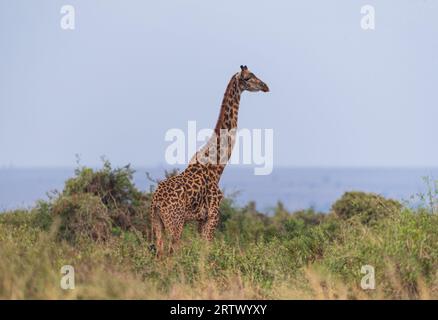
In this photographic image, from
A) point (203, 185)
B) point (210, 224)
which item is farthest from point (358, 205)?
point (203, 185)

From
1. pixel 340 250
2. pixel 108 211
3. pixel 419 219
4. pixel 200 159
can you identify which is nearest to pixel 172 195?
pixel 200 159

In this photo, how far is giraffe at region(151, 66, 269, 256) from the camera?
14.6 m

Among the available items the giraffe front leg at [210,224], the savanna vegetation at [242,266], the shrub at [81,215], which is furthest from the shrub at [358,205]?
the giraffe front leg at [210,224]

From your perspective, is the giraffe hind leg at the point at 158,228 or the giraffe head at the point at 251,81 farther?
the giraffe head at the point at 251,81

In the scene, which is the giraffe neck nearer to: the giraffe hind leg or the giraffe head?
the giraffe head

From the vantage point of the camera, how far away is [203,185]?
15336 mm

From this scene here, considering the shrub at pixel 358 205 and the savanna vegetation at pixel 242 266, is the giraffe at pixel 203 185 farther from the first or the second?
the shrub at pixel 358 205

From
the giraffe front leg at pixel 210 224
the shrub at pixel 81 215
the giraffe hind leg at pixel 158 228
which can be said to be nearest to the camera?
the giraffe hind leg at pixel 158 228

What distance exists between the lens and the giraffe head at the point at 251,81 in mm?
15844

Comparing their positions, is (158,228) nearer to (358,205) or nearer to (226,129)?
(226,129)

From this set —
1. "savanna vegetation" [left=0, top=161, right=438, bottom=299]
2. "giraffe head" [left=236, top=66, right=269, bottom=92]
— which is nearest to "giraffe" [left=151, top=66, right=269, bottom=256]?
"giraffe head" [left=236, top=66, right=269, bottom=92]

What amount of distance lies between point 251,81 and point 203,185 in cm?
188
